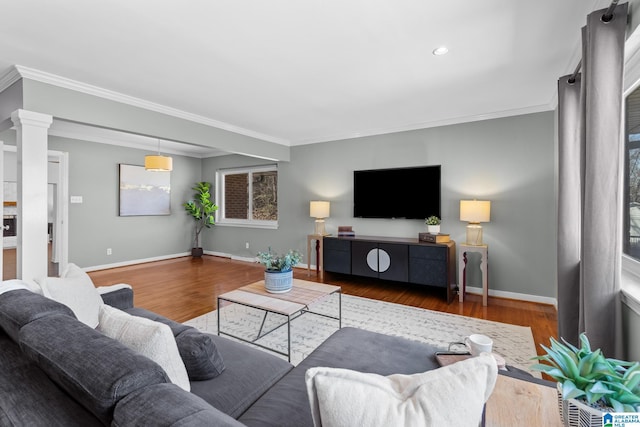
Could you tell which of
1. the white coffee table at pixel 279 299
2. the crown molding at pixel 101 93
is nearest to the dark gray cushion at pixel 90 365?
the white coffee table at pixel 279 299

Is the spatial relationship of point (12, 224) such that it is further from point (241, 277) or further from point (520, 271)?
point (520, 271)

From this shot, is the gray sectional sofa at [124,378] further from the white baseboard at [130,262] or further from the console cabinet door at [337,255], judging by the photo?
the white baseboard at [130,262]

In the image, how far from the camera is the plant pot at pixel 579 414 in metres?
0.67

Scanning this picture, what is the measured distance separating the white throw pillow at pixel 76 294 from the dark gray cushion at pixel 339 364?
1186mm

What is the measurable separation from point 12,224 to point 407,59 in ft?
35.4

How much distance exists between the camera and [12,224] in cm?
816

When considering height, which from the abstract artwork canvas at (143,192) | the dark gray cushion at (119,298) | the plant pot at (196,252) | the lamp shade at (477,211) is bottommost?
the plant pot at (196,252)

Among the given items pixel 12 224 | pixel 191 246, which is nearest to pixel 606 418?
pixel 191 246

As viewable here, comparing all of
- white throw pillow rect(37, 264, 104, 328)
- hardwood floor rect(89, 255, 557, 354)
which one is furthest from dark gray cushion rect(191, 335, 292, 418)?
hardwood floor rect(89, 255, 557, 354)

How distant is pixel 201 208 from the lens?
22.8ft

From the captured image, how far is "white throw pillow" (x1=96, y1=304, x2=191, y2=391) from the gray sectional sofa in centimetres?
11

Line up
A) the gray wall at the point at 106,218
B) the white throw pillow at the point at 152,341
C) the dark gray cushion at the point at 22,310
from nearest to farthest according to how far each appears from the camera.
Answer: the white throw pillow at the point at 152,341
the dark gray cushion at the point at 22,310
the gray wall at the point at 106,218

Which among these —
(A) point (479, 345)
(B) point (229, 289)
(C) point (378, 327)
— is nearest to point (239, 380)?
(A) point (479, 345)

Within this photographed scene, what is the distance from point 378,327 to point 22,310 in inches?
103
